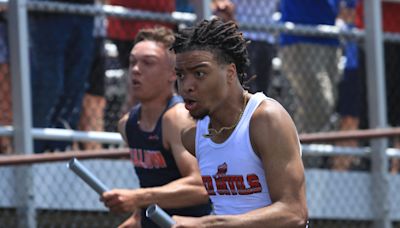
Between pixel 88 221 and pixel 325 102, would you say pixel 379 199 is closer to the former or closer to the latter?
pixel 325 102

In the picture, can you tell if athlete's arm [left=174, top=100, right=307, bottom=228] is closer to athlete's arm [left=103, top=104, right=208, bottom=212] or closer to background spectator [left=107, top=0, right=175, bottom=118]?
athlete's arm [left=103, top=104, right=208, bottom=212]

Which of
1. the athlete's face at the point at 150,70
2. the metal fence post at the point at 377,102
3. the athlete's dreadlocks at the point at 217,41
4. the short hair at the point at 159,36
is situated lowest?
the metal fence post at the point at 377,102

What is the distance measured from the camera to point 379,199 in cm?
1020

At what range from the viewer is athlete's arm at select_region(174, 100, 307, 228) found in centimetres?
516

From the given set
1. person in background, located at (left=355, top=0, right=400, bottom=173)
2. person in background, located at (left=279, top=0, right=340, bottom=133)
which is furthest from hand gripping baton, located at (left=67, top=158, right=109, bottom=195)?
person in background, located at (left=355, top=0, right=400, bottom=173)

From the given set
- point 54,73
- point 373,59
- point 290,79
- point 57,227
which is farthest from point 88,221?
point 373,59

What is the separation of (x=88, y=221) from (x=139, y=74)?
67.7 inches

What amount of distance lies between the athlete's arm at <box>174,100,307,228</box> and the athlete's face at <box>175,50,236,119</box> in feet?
0.81

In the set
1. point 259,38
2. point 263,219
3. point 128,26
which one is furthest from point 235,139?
point 259,38

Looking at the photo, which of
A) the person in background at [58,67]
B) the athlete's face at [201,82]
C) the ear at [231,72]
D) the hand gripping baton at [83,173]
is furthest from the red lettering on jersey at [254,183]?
the person in background at [58,67]

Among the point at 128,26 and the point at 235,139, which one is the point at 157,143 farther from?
the point at 128,26

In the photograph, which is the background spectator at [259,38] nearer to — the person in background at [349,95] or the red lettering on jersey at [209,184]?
the person in background at [349,95]

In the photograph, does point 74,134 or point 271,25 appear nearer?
point 74,134

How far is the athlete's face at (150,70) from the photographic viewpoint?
297 inches
